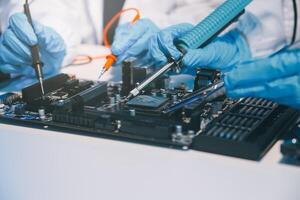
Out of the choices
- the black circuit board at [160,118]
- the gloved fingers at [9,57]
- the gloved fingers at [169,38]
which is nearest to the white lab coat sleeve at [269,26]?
the gloved fingers at [169,38]

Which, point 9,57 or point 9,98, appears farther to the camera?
point 9,57

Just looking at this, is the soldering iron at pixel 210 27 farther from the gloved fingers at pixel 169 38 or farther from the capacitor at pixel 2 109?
the capacitor at pixel 2 109

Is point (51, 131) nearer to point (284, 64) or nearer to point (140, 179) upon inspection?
point (140, 179)

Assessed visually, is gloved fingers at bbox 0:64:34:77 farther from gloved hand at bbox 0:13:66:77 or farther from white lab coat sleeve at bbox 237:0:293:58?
white lab coat sleeve at bbox 237:0:293:58

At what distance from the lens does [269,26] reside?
120 cm

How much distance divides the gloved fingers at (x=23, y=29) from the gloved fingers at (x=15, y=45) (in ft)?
0.07

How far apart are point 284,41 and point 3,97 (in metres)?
0.77

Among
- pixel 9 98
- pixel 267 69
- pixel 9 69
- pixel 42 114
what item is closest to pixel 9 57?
pixel 9 69

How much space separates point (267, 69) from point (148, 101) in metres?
0.19

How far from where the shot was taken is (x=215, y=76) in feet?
2.50

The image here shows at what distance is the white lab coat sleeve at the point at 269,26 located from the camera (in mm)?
1184

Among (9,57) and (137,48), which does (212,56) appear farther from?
(9,57)

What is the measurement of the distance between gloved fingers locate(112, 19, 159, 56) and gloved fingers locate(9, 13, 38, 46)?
0.58 feet

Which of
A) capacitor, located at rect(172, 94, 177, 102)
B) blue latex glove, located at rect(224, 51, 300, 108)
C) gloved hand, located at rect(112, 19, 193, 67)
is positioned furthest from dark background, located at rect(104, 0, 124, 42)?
blue latex glove, located at rect(224, 51, 300, 108)
